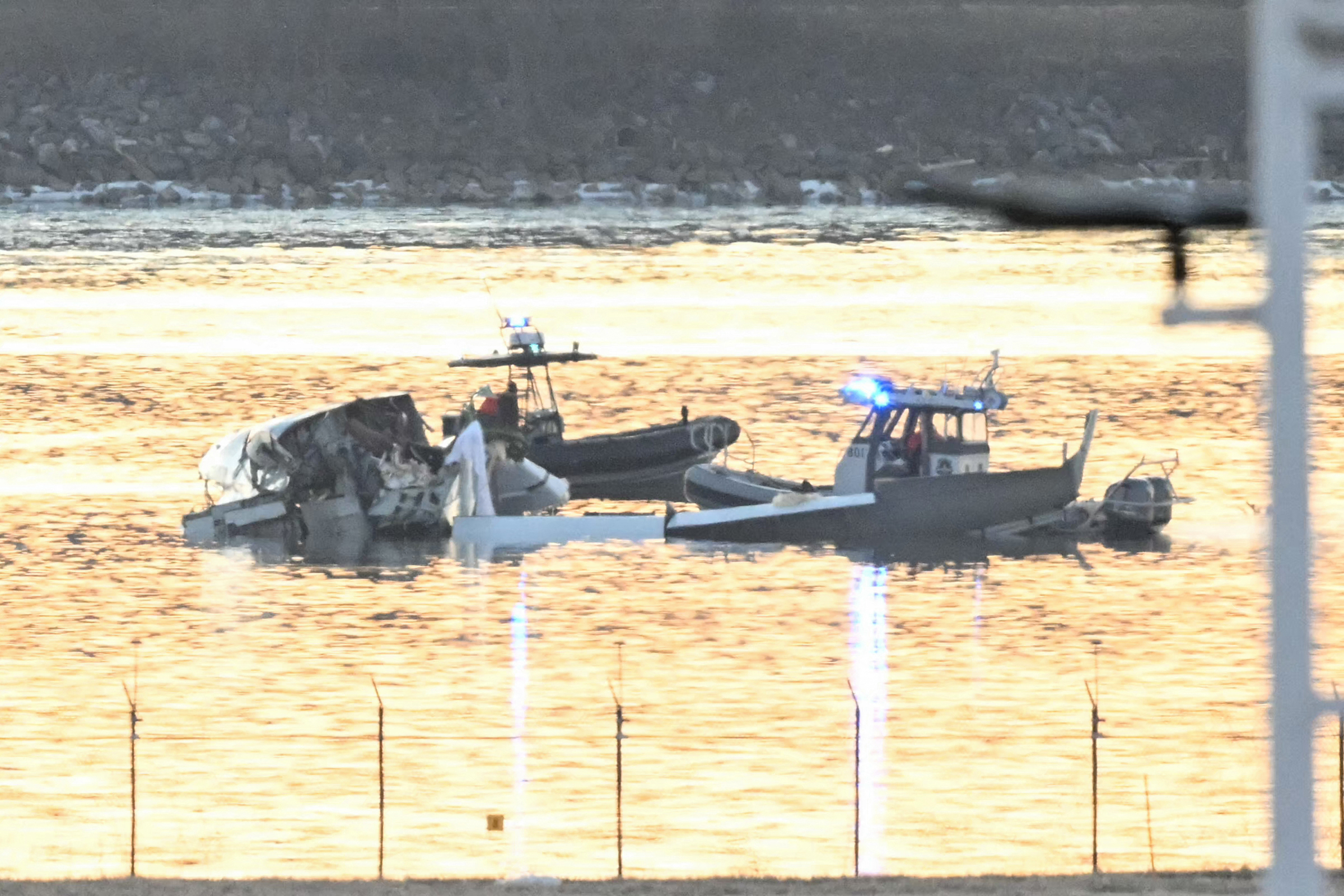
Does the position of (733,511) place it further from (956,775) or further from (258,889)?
(258,889)

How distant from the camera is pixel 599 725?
100ft

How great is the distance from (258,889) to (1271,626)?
14.4 metres

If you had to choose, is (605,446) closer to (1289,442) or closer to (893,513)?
(893,513)

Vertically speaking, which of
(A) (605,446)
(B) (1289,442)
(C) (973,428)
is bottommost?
(A) (605,446)

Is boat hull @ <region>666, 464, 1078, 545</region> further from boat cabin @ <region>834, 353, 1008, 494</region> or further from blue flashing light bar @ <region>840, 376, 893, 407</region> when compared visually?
blue flashing light bar @ <region>840, 376, 893, 407</region>

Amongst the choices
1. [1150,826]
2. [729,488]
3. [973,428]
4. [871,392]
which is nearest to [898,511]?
[973,428]

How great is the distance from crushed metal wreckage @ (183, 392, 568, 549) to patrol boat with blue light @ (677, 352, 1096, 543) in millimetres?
5081

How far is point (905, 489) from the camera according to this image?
48.9m

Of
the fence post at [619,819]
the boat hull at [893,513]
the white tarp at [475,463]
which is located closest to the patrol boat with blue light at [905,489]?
the boat hull at [893,513]

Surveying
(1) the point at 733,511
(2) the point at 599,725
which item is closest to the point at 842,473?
(1) the point at 733,511

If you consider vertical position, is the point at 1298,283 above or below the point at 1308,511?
above

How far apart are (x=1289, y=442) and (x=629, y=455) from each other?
172ft

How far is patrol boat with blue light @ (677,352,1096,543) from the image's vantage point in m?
48.1

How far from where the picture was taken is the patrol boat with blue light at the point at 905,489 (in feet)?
158
